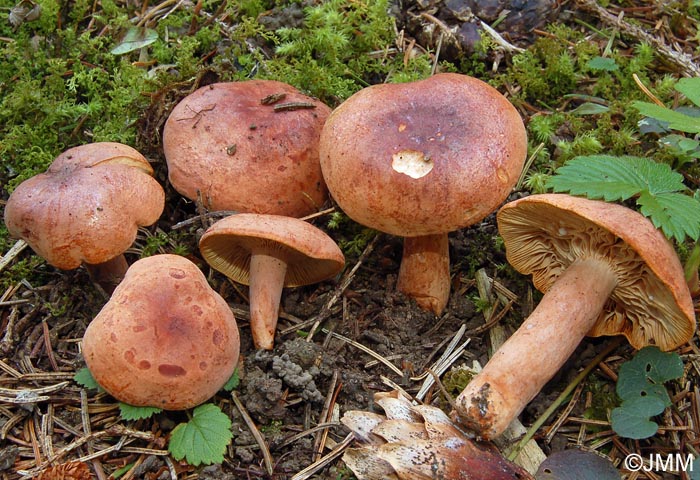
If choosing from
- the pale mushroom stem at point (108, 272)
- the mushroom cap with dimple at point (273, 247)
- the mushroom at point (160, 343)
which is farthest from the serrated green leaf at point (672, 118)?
the pale mushroom stem at point (108, 272)

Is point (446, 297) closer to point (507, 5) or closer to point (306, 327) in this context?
point (306, 327)

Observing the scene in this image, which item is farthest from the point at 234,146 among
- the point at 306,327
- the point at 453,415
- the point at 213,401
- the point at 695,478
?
the point at 695,478

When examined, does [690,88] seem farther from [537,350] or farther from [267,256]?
[267,256]

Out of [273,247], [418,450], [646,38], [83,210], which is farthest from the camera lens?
[646,38]

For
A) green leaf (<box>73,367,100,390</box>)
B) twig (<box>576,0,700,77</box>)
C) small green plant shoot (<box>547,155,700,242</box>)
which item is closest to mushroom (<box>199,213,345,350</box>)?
green leaf (<box>73,367,100,390</box>)

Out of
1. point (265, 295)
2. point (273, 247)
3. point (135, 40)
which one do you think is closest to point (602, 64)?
point (273, 247)

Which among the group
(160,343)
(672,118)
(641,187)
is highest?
(672,118)

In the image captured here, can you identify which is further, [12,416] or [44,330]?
[44,330]
